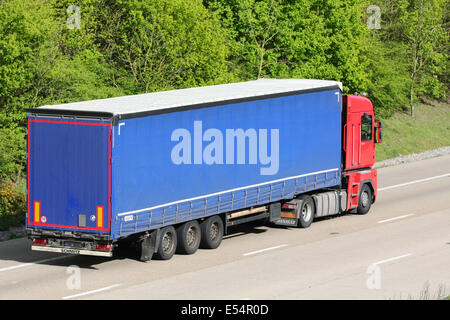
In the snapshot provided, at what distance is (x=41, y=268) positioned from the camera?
2291cm

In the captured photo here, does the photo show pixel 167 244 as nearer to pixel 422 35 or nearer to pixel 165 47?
pixel 165 47

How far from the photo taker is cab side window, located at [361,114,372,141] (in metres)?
31.5

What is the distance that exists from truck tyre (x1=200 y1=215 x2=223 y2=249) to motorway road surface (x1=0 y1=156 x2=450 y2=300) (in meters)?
0.20

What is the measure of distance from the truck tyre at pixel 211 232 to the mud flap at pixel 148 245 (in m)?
2.02

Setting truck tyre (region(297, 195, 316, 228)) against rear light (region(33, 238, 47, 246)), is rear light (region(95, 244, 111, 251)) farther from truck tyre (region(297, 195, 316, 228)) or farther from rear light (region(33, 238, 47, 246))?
truck tyre (region(297, 195, 316, 228))

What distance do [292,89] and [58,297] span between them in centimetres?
1048

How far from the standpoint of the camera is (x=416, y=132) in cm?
5478
